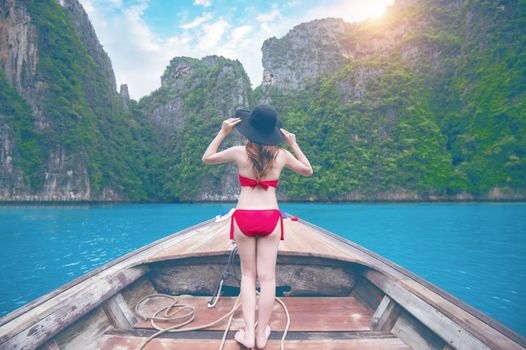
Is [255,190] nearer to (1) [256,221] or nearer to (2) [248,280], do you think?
(1) [256,221]

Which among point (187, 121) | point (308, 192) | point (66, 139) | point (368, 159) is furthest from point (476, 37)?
point (66, 139)

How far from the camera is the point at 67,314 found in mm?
1657

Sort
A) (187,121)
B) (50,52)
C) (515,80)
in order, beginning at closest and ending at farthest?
(515,80), (50,52), (187,121)

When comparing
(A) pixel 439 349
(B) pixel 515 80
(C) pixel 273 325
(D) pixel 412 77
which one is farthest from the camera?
(D) pixel 412 77

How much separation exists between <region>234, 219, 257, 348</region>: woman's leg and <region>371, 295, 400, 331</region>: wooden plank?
974 mm

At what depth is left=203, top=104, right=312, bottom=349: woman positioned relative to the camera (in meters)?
1.70

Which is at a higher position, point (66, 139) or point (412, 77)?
point (412, 77)

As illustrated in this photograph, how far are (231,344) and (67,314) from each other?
100 cm

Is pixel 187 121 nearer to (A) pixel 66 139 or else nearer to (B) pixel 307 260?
(A) pixel 66 139

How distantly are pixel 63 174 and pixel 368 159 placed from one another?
45944 millimetres

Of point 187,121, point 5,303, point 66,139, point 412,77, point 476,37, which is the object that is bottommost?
point 5,303

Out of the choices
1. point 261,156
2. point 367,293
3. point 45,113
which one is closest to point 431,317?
point 367,293

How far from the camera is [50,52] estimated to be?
46219mm

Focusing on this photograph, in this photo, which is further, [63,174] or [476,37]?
[476,37]
